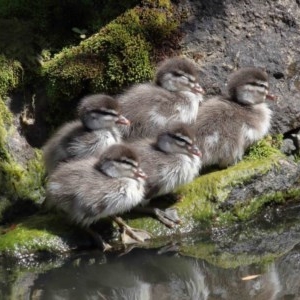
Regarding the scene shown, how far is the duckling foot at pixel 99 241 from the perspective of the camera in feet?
25.7

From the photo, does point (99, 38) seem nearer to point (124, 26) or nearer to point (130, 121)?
point (124, 26)

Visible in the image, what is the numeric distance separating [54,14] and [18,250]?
3102 mm

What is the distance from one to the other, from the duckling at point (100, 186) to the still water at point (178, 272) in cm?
39

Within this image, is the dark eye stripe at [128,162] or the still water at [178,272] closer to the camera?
the still water at [178,272]

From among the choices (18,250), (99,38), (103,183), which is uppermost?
(99,38)

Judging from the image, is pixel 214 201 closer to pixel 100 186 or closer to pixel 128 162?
pixel 128 162

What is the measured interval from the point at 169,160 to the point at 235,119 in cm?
96

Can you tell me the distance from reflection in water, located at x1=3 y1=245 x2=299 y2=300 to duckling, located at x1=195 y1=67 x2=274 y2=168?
1.30 metres

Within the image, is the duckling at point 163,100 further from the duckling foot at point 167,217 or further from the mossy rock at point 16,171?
the mossy rock at point 16,171

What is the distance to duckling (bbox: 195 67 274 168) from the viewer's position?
8.56m

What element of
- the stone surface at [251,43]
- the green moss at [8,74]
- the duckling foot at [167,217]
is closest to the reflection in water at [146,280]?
the duckling foot at [167,217]

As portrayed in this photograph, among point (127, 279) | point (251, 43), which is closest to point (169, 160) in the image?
point (127, 279)

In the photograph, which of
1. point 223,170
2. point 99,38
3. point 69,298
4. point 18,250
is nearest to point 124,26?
point 99,38

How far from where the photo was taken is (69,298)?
697 cm
